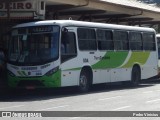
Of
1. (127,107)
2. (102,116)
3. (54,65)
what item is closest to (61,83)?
(54,65)

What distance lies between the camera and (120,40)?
912 inches

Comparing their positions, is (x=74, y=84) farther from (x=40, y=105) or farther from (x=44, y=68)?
(x=40, y=105)

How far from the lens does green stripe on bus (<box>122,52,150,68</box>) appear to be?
78.6ft

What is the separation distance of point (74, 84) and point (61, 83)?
3.23 ft

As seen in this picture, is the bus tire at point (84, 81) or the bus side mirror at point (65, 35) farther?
the bus tire at point (84, 81)

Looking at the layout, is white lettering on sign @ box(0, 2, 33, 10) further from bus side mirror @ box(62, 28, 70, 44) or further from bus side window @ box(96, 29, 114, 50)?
bus side mirror @ box(62, 28, 70, 44)

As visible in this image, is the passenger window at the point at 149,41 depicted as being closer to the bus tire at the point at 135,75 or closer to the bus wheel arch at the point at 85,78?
the bus tire at the point at 135,75

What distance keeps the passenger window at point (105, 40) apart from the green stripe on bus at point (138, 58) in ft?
6.11

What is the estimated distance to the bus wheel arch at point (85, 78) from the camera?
2001cm

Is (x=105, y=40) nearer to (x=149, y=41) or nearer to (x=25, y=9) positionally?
(x=25, y=9)

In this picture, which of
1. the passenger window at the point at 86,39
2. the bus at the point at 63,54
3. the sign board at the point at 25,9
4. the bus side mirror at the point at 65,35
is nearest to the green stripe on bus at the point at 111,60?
the bus at the point at 63,54

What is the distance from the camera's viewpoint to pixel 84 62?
20.0 m

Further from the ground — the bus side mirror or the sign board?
the sign board

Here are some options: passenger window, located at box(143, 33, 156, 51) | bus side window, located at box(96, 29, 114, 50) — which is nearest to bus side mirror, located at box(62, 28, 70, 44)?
bus side window, located at box(96, 29, 114, 50)
